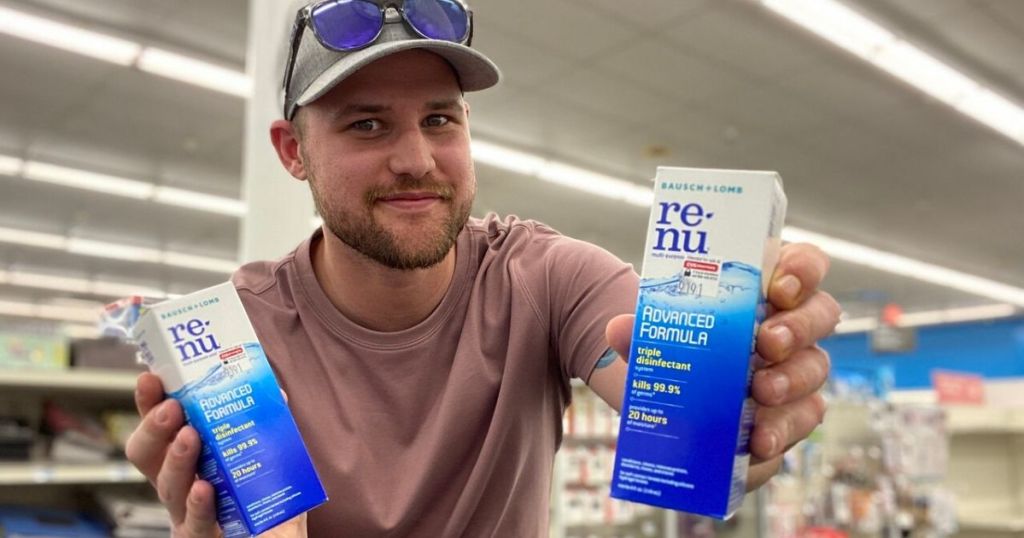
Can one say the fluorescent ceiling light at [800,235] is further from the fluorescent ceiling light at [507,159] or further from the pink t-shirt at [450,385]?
the pink t-shirt at [450,385]

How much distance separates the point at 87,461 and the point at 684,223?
2.69 meters

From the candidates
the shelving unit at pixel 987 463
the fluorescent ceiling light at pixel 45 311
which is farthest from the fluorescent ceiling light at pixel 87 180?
the shelving unit at pixel 987 463

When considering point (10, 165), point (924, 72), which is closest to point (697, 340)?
point (924, 72)

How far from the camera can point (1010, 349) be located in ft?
66.7

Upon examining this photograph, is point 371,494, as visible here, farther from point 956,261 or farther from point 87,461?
point 956,261

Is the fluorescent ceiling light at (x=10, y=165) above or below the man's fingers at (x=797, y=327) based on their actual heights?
above

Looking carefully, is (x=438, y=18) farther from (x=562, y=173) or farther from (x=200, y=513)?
(x=562, y=173)

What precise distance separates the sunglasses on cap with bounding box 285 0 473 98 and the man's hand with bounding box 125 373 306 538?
22.6 inches

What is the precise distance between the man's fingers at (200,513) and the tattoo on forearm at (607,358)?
57 cm

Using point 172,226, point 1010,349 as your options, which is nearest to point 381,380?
point 172,226

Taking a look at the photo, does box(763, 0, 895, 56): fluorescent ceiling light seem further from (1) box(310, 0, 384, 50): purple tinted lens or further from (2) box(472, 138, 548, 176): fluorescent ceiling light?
(1) box(310, 0, 384, 50): purple tinted lens

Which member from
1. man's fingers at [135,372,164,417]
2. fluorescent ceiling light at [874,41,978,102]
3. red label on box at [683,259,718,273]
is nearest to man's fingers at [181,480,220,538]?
man's fingers at [135,372,164,417]

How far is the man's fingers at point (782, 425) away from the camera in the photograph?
2.91 feet

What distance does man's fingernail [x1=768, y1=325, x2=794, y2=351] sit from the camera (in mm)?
859
